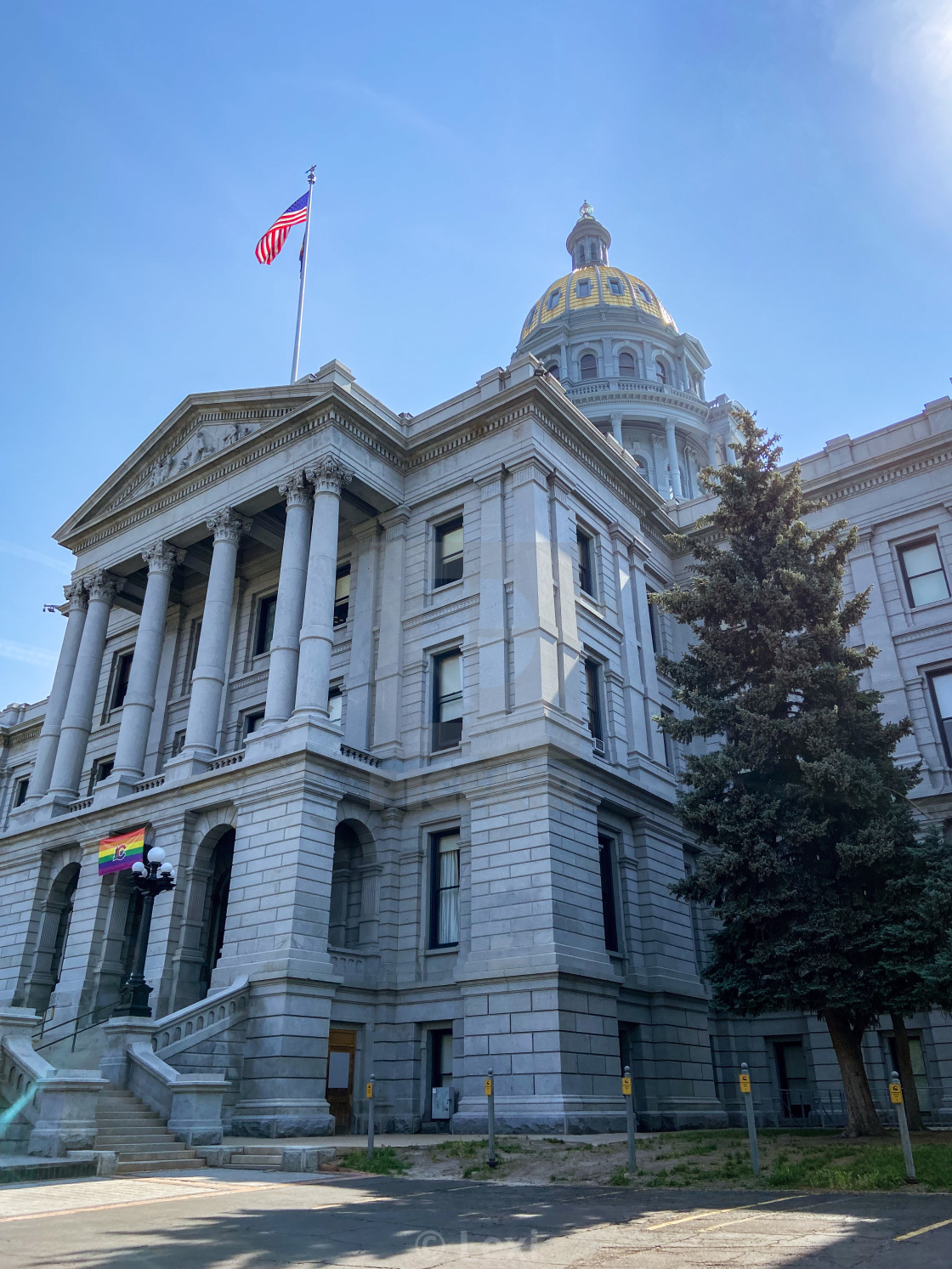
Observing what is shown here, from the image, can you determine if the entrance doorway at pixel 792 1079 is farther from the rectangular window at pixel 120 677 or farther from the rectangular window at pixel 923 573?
the rectangular window at pixel 120 677

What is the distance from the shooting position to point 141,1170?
1619cm

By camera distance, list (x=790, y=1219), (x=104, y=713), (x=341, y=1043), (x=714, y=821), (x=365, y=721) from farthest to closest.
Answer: (x=104, y=713) < (x=365, y=721) < (x=341, y=1043) < (x=714, y=821) < (x=790, y=1219)

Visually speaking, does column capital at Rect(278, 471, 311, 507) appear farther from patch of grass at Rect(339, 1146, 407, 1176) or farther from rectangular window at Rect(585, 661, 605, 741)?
patch of grass at Rect(339, 1146, 407, 1176)

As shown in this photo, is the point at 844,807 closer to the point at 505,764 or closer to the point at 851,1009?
the point at 851,1009

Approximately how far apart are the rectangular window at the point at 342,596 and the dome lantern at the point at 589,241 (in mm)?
59237

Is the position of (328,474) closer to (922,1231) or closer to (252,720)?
(252,720)

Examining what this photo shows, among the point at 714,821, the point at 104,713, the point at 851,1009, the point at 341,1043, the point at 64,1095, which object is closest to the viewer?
the point at 64,1095

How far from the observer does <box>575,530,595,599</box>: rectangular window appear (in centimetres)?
3175

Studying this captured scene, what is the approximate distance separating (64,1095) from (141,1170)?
1798mm

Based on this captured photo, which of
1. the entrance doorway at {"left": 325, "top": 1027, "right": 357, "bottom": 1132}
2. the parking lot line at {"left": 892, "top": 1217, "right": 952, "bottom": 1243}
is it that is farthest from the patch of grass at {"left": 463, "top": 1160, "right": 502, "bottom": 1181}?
the entrance doorway at {"left": 325, "top": 1027, "right": 357, "bottom": 1132}

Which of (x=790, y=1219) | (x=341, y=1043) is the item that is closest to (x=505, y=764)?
(x=341, y=1043)

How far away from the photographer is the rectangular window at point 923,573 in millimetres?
30828

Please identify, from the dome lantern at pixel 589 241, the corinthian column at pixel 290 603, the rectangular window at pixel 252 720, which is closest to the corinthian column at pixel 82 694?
the rectangular window at pixel 252 720

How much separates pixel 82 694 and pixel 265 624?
694cm
